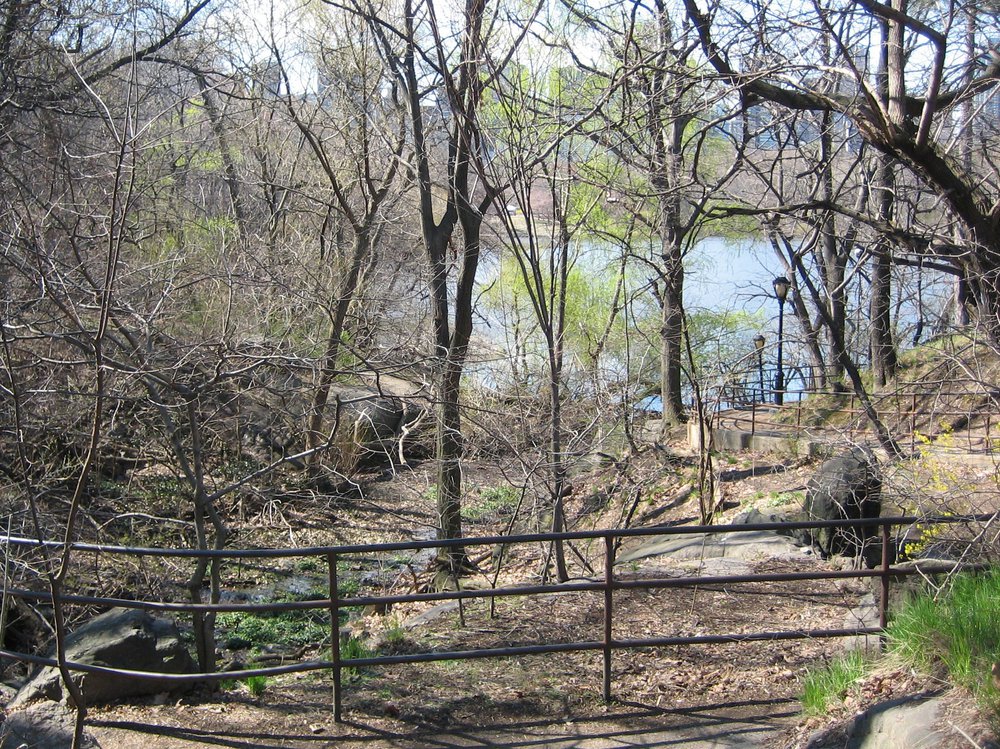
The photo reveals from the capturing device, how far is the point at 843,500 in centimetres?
935

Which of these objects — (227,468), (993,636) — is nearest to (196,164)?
(227,468)

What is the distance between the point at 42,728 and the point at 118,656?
657mm

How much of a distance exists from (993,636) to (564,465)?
5159 millimetres

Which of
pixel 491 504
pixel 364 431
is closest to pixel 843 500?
pixel 491 504

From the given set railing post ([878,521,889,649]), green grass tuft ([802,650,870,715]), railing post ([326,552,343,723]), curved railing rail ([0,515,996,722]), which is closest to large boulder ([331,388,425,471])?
railing post ([326,552,343,723])

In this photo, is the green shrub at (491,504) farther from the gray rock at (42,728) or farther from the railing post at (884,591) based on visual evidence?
the gray rock at (42,728)

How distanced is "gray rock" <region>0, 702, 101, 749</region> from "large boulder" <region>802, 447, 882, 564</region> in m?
6.93

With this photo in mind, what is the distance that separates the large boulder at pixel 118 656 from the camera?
18.0 feet

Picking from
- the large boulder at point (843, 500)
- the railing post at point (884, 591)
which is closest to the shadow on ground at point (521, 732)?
the railing post at point (884, 591)

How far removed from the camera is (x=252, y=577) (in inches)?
514

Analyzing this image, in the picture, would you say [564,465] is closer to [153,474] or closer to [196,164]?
[153,474]

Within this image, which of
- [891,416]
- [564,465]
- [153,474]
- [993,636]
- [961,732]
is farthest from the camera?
[891,416]

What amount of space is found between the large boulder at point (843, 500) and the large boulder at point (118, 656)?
247 inches

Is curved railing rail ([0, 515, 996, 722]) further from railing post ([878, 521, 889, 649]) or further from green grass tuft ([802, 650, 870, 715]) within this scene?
green grass tuft ([802, 650, 870, 715])
